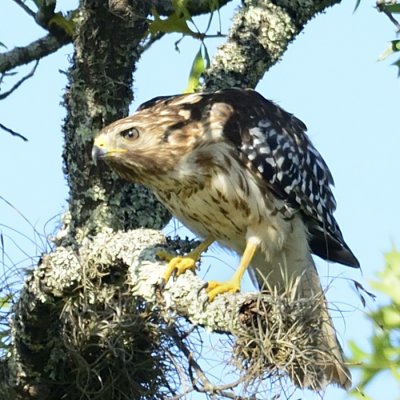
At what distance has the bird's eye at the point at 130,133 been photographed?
5359mm

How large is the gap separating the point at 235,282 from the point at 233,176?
51cm

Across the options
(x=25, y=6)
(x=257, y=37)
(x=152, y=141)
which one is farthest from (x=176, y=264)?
(x=25, y=6)

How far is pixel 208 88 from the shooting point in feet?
18.1

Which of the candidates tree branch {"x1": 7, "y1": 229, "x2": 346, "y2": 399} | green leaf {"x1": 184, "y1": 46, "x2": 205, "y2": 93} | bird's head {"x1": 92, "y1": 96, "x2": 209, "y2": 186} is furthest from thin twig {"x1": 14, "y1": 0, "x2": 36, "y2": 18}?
tree branch {"x1": 7, "y1": 229, "x2": 346, "y2": 399}

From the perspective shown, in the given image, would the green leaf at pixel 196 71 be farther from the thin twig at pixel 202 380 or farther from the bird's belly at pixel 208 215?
the thin twig at pixel 202 380

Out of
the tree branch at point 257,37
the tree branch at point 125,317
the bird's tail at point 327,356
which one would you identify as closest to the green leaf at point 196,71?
the tree branch at point 257,37

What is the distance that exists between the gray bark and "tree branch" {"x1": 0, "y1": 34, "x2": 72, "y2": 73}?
0.43m

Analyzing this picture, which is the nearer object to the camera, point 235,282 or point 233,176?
point 235,282

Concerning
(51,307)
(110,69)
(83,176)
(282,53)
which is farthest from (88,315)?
(282,53)

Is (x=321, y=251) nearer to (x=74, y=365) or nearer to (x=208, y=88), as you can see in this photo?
(x=208, y=88)

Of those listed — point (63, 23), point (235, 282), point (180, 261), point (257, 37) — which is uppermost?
point (257, 37)

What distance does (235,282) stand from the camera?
17.4 ft

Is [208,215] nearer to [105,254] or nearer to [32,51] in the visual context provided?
[105,254]

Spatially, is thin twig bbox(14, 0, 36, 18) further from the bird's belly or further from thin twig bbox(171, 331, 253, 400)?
thin twig bbox(171, 331, 253, 400)
